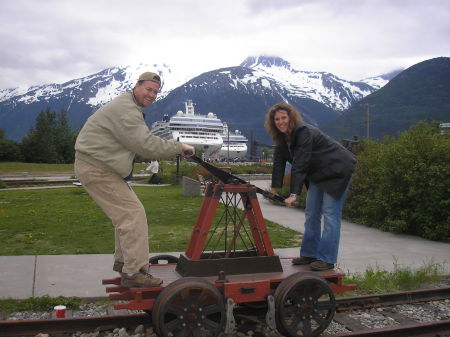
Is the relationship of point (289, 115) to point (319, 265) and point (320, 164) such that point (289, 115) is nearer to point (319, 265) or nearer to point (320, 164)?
point (320, 164)

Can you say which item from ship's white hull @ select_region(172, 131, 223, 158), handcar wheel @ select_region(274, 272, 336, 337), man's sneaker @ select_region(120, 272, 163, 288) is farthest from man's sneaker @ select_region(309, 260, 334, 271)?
ship's white hull @ select_region(172, 131, 223, 158)

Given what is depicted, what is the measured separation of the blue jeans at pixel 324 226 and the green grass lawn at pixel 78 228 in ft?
10.2

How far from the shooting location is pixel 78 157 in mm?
4039

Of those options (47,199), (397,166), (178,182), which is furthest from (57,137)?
(397,166)

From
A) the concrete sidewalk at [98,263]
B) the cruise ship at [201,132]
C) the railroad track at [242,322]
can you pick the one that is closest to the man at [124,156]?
the railroad track at [242,322]

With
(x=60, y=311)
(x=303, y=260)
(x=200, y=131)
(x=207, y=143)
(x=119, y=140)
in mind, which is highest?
(x=200, y=131)

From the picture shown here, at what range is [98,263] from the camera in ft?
21.6

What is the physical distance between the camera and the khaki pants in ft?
13.0

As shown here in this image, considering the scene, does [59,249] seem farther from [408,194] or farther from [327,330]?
[408,194]

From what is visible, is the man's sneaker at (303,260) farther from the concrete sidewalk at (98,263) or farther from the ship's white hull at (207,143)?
the ship's white hull at (207,143)

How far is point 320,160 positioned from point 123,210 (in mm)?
1984

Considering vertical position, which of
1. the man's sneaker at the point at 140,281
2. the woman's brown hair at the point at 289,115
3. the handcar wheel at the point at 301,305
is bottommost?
the handcar wheel at the point at 301,305

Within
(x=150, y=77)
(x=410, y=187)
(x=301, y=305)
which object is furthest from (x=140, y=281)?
(x=410, y=187)

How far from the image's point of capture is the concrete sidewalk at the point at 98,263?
5391mm
